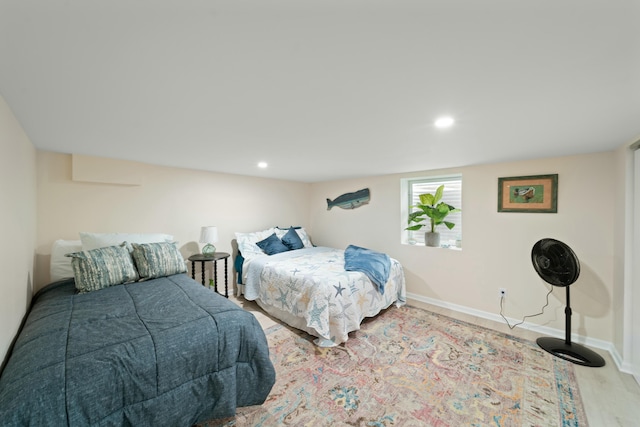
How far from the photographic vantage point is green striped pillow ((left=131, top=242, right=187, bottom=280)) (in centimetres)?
244

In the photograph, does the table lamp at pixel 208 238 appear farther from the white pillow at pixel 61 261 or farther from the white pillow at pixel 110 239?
the white pillow at pixel 61 261

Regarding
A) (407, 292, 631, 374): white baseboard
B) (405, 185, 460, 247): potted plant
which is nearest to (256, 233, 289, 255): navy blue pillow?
(405, 185, 460, 247): potted plant

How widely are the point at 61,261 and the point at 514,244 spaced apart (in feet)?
15.9

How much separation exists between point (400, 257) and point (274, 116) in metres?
3.00

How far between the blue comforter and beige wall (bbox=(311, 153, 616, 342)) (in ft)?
8.89

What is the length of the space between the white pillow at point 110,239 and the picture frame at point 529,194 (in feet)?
13.6

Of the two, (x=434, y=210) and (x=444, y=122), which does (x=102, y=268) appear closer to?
(x=444, y=122)

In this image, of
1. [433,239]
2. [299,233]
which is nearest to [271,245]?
[299,233]

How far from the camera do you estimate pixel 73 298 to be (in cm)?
193

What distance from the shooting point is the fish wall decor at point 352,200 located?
4.19m

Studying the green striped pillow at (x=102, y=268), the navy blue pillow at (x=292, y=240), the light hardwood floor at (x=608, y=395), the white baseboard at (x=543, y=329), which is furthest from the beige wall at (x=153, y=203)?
the light hardwood floor at (x=608, y=395)

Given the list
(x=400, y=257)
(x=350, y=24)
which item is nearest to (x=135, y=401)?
(x=350, y=24)

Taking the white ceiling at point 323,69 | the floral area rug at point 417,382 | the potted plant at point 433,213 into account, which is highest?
the white ceiling at point 323,69

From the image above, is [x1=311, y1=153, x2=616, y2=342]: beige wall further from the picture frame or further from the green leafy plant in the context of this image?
the green leafy plant
